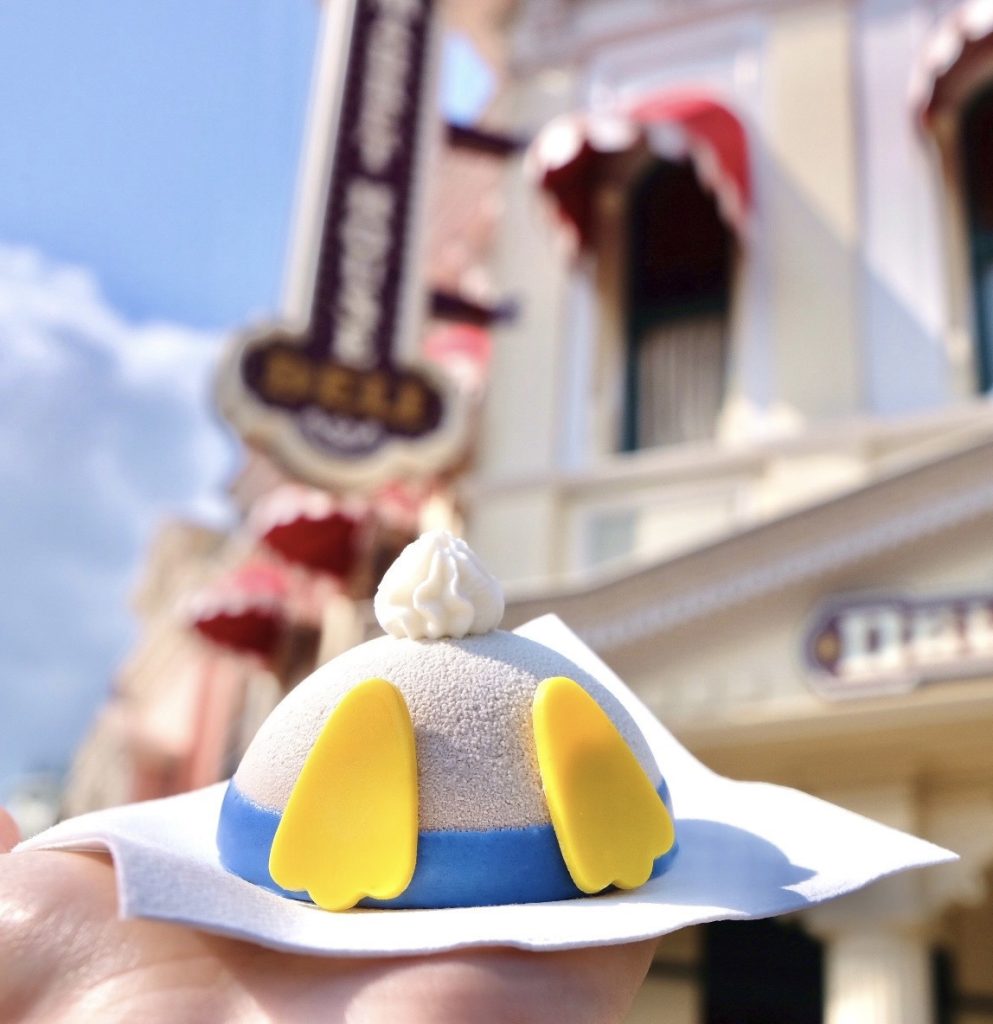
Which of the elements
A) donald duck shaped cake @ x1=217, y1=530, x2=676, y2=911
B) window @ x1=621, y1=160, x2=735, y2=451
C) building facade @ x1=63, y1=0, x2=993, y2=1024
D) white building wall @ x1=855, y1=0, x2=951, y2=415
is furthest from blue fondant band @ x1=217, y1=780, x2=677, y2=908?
window @ x1=621, y1=160, x2=735, y2=451

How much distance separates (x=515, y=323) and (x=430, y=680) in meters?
7.16

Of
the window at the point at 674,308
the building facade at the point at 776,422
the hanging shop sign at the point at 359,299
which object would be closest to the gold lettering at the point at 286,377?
the hanging shop sign at the point at 359,299

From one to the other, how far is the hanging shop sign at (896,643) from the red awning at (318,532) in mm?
3685

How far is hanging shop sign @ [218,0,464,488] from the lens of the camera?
7316 mm

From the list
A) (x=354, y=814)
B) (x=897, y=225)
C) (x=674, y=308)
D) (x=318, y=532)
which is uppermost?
(x=897, y=225)

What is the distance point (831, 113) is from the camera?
8.38m

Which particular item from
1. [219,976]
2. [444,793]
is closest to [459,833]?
[444,793]

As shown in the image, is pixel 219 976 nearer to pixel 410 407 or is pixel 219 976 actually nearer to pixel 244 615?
pixel 410 407

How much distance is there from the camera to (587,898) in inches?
72.2

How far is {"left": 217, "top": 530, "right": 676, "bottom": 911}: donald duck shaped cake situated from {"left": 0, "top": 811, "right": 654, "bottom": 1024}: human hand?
136mm

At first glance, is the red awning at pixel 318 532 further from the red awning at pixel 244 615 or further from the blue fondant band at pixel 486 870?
the blue fondant band at pixel 486 870

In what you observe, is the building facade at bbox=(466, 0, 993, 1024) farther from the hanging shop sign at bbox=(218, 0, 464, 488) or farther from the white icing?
the white icing

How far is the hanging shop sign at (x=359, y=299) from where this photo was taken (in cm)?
732

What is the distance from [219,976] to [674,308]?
7403 millimetres
